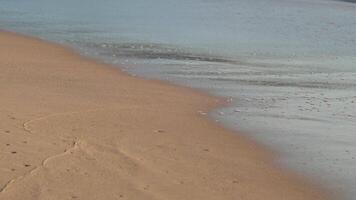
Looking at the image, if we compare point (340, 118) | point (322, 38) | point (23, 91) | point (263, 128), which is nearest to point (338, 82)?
point (340, 118)

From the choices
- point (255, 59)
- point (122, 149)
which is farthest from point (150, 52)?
point (122, 149)

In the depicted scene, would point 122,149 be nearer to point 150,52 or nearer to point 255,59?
point 255,59

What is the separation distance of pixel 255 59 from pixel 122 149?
9.50 m

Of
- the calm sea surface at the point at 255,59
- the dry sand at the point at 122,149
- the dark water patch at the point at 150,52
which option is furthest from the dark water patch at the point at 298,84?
the dark water patch at the point at 150,52

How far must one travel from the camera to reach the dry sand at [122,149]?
605 centimetres

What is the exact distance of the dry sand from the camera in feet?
19.9

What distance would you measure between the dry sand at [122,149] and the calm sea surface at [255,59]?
1.55 ft

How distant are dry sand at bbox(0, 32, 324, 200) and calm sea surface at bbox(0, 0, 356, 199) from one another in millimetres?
472

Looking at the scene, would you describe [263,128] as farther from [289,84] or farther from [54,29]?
[54,29]

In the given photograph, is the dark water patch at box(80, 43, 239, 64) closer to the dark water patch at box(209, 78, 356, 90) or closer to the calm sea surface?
the calm sea surface

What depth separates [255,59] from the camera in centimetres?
1648

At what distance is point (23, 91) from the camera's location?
33.7 ft

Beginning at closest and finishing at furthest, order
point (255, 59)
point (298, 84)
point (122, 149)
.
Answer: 1. point (122, 149)
2. point (298, 84)
3. point (255, 59)

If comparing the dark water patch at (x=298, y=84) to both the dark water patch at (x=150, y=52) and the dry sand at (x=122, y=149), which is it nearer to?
the dry sand at (x=122, y=149)
